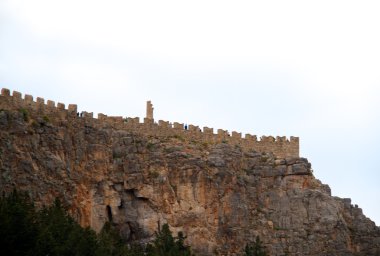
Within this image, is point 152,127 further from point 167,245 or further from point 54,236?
point 54,236

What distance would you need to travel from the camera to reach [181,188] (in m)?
91.0

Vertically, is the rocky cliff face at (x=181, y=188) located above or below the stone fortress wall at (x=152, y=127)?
below

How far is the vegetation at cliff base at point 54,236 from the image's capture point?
70562 millimetres

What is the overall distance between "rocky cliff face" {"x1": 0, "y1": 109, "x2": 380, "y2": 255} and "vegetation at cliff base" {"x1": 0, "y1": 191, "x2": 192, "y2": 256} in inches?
87.0

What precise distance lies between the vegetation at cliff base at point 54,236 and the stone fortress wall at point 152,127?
6.55 metres

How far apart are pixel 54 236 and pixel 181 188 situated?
716 inches

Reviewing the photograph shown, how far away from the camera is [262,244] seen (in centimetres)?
9344

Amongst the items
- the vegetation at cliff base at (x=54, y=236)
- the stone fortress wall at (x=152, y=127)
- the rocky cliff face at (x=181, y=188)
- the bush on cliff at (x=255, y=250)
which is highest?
the stone fortress wall at (x=152, y=127)

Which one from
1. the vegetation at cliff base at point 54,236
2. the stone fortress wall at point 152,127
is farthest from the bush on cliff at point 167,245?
the stone fortress wall at point 152,127

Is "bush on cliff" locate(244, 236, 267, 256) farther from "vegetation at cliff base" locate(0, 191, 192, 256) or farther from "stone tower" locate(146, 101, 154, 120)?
"stone tower" locate(146, 101, 154, 120)

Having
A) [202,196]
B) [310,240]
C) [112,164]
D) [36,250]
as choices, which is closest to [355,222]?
[310,240]

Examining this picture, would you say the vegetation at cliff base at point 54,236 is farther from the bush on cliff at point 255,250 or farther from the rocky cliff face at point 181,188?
the bush on cliff at point 255,250

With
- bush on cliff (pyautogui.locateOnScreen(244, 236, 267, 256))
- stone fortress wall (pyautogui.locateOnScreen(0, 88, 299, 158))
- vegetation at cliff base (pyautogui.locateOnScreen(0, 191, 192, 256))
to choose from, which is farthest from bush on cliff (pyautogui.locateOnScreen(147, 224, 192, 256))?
stone fortress wall (pyautogui.locateOnScreen(0, 88, 299, 158))

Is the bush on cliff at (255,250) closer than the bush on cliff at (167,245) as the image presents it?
No
